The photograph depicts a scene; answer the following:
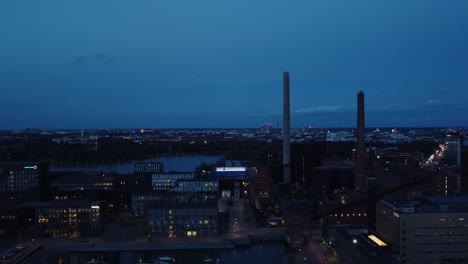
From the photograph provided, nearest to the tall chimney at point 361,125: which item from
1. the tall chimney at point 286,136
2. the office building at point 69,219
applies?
the tall chimney at point 286,136

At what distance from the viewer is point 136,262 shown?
1371cm

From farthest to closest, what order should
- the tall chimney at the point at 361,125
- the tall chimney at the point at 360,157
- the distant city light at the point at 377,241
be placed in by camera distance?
the tall chimney at the point at 361,125, the tall chimney at the point at 360,157, the distant city light at the point at 377,241

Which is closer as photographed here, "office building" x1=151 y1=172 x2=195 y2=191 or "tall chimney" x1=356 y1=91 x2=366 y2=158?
"office building" x1=151 y1=172 x2=195 y2=191

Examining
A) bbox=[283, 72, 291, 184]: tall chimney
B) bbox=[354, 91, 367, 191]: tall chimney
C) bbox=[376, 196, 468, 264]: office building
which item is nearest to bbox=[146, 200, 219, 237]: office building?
bbox=[376, 196, 468, 264]: office building

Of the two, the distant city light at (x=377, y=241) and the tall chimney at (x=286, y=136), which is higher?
the tall chimney at (x=286, y=136)

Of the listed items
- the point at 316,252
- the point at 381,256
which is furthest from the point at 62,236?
the point at 381,256

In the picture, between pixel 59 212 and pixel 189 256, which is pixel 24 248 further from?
pixel 189 256

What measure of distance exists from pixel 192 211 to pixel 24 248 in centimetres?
489

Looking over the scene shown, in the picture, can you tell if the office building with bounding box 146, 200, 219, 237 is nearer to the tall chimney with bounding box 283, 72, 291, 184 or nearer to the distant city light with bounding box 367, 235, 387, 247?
the distant city light with bounding box 367, 235, 387, 247

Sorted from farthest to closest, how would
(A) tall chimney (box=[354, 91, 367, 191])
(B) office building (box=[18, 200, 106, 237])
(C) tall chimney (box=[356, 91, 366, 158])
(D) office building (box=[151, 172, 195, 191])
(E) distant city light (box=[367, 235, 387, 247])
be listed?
(C) tall chimney (box=[356, 91, 366, 158])
(D) office building (box=[151, 172, 195, 191])
(A) tall chimney (box=[354, 91, 367, 191])
(B) office building (box=[18, 200, 106, 237])
(E) distant city light (box=[367, 235, 387, 247])

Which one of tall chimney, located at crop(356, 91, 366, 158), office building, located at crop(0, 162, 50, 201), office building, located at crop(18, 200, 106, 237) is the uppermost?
tall chimney, located at crop(356, 91, 366, 158)

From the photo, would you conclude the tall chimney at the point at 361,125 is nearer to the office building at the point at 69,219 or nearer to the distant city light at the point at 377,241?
the distant city light at the point at 377,241

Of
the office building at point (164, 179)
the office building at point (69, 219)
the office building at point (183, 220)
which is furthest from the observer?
the office building at point (164, 179)

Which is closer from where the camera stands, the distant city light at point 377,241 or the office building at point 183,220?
the distant city light at point 377,241
